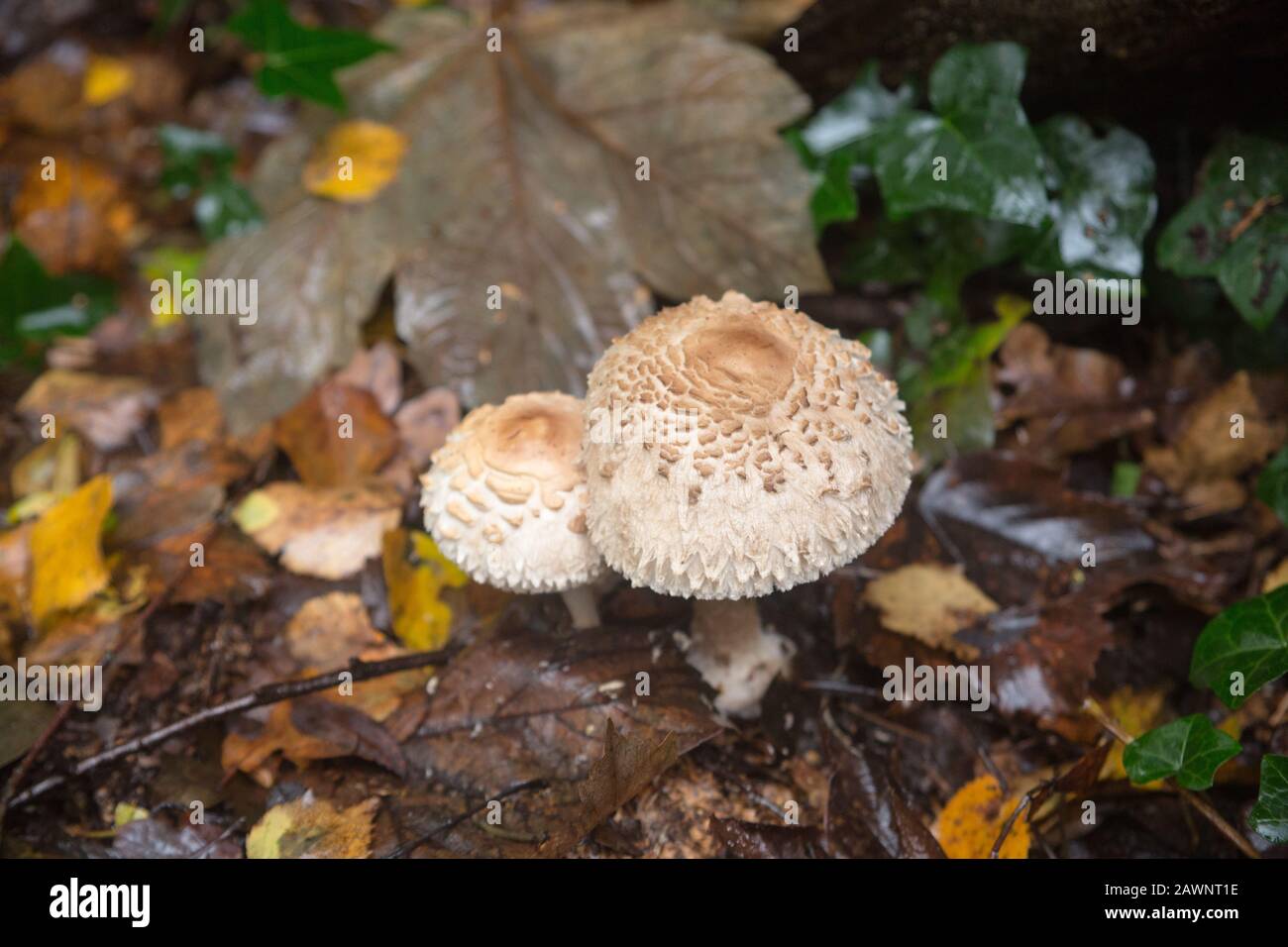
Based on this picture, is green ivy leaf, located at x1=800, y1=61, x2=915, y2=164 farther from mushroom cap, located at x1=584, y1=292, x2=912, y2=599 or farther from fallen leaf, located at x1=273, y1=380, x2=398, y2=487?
fallen leaf, located at x1=273, y1=380, x2=398, y2=487

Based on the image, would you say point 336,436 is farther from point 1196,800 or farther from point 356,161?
point 1196,800

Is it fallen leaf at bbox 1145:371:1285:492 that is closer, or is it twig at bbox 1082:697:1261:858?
twig at bbox 1082:697:1261:858

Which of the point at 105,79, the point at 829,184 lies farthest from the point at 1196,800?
the point at 105,79

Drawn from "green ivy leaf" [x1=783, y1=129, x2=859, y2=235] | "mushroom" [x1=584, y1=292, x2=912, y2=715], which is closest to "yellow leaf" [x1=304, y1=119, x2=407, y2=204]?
"green ivy leaf" [x1=783, y1=129, x2=859, y2=235]

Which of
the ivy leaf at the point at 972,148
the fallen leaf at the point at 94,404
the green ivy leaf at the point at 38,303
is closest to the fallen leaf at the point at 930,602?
the ivy leaf at the point at 972,148

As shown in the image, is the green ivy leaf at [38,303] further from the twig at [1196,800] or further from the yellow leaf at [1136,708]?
the yellow leaf at [1136,708]

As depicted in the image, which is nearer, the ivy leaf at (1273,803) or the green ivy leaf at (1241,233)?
the ivy leaf at (1273,803)
